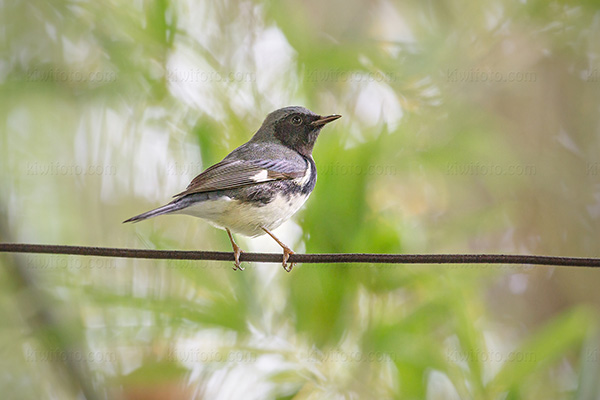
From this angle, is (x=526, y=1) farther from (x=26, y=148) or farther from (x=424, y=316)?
(x=26, y=148)

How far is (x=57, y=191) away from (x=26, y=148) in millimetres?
425

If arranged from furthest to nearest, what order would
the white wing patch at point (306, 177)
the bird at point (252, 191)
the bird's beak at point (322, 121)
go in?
the bird's beak at point (322, 121), the white wing patch at point (306, 177), the bird at point (252, 191)

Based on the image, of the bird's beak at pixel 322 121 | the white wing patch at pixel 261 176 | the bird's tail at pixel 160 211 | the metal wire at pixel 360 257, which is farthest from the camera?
the bird's beak at pixel 322 121

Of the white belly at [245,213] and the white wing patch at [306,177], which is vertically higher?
the white wing patch at [306,177]

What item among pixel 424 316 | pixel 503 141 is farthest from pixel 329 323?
pixel 503 141

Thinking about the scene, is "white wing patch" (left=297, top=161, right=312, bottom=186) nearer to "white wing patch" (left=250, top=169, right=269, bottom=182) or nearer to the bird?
the bird

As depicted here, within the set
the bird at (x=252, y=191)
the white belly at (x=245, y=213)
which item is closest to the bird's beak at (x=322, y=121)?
the bird at (x=252, y=191)

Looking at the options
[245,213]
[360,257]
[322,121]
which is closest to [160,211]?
[245,213]

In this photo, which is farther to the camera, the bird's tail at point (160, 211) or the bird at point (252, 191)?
the bird at point (252, 191)

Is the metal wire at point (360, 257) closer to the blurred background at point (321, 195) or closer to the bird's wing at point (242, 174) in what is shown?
the bird's wing at point (242, 174)

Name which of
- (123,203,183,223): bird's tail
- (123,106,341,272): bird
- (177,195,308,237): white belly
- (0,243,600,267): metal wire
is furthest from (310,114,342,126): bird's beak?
(0,243,600,267): metal wire

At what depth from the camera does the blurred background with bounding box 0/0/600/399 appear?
3338 mm

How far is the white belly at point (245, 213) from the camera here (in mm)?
2973

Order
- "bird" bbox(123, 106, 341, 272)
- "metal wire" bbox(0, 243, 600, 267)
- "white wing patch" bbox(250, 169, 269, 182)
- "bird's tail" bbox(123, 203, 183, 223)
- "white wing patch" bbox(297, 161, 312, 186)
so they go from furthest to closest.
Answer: "white wing patch" bbox(297, 161, 312, 186), "white wing patch" bbox(250, 169, 269, 182), "bird" bbox(123, 106, 341, 272), "bird's tail" bbox(123, 203, 183, 223), "metal wire" bbox(0, 243, 600, 267)
